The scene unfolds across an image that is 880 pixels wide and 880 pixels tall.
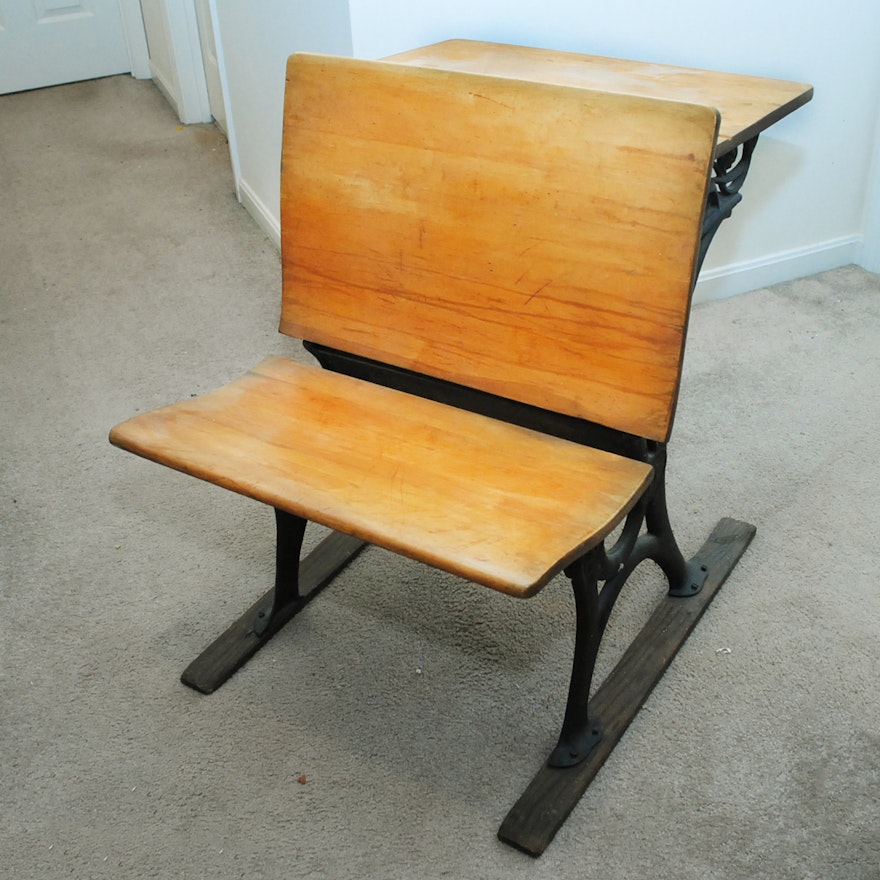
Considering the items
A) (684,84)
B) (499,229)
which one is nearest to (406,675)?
(499,229)

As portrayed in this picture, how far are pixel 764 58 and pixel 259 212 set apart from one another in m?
1.39

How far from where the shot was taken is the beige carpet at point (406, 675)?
1.29m

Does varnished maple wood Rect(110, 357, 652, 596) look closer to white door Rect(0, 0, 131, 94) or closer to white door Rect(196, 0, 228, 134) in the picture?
white door Rect(196, 0, 228, 134)

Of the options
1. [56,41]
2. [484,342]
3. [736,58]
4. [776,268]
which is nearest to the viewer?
[484,342]

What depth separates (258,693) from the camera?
1.50 meters

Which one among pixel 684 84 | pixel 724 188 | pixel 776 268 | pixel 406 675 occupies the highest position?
pixel 684 84

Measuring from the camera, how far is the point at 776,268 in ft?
8.28

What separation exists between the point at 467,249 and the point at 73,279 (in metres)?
1.71

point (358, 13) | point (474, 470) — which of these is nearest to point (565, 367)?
point (474, 470)

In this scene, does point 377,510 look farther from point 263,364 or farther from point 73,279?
point 73,279

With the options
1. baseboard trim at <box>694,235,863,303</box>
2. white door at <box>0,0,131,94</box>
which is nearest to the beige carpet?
baseboard trim at <box>694,235,863,303</box>

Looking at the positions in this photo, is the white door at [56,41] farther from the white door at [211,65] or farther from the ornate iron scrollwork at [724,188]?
the ornate iron scrollwork at [724,188]

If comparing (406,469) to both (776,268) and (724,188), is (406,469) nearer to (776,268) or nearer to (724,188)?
(724,188)

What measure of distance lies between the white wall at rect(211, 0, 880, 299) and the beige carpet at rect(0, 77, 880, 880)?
0.89ft
